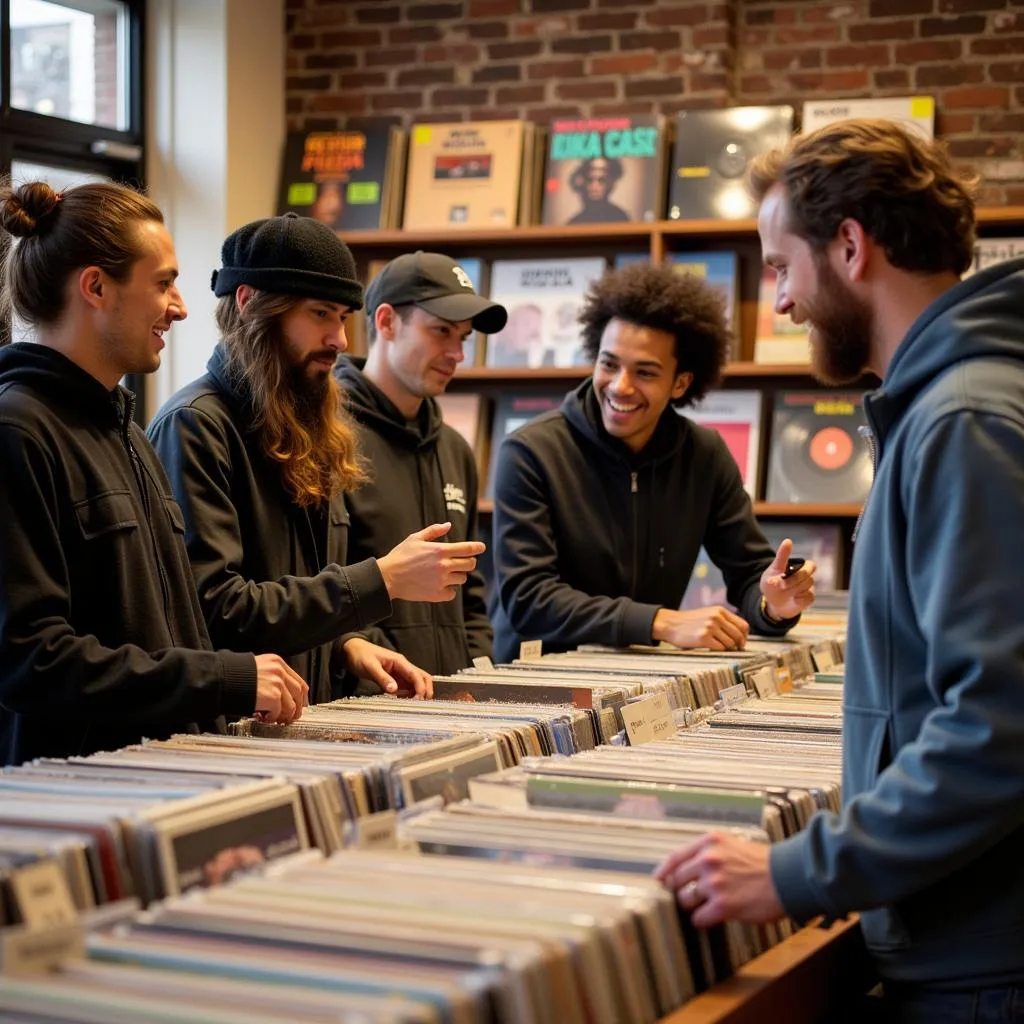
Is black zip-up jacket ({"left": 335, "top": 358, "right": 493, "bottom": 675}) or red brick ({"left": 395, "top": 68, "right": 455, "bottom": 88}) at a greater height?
red brick ({"left": 395, "top": 68, "right": 455, "bottom": 88})

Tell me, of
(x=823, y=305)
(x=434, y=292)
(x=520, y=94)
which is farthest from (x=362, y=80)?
(x=823, y=305)

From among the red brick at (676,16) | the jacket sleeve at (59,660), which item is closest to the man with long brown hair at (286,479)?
the jacket sleeve at (59,660)

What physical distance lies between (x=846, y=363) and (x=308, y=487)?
3.76 ft

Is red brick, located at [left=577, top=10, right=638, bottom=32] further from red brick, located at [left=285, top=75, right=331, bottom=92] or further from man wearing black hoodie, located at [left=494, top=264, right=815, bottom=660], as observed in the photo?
man wearing black hoodie, located at [left=494, top=264, right=815, bottom=660]

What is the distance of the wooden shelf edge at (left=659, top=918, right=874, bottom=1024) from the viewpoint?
4.53ft

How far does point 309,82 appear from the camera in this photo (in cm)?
589

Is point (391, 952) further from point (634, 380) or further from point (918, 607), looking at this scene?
point (634, 380)

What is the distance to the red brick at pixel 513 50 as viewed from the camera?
561 centimetres

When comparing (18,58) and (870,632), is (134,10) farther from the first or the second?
(870,632)

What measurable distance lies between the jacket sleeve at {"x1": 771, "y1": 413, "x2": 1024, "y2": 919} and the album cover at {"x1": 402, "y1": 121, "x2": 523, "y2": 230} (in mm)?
4203

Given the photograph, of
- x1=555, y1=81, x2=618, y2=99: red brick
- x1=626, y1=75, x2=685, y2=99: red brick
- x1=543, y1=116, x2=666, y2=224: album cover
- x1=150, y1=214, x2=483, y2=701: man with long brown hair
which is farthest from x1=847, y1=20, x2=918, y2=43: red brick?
x1=150, y1=214, x2=483, y2=701: man with long brown hair

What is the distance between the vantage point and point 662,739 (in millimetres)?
2080

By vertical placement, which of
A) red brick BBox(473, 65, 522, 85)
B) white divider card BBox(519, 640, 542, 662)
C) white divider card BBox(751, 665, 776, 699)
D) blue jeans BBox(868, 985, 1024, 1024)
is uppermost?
red brick BBox(473, 65, 522, 85)

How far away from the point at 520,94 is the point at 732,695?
3.71 m
